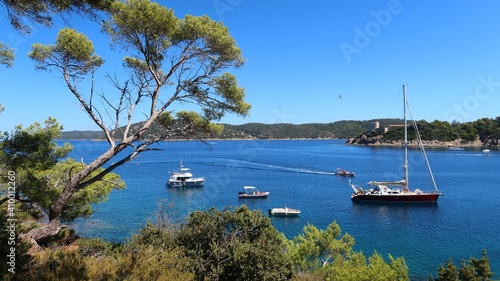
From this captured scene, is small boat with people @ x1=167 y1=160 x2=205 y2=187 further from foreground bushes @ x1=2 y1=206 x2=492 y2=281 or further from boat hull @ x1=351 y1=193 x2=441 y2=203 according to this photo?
foreground bushes @ x1=2 y1=206 x2=492 y2=281

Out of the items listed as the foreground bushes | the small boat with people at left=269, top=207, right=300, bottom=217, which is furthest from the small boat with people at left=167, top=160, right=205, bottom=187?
the foreground bushes

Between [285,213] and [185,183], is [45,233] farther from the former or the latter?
[185,183]

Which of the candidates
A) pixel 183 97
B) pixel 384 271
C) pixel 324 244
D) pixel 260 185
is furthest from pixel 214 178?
pixel 183 97

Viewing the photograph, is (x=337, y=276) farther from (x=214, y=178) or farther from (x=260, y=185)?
(x=214, y=178)

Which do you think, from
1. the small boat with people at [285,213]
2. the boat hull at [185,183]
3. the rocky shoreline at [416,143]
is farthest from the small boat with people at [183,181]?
the rocky shoreline at [416,143]

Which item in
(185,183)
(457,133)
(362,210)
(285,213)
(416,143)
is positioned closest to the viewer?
(285,213)

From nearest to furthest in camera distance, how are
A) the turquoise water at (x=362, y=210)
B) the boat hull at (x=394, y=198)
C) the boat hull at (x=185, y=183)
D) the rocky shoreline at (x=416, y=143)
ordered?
the turquoise water at (x=362, y=210) < the boat hull at (x=394, y=198) < the boat hull at (x=185, y=183) < the rocky shoreline at (x=416, y=143)

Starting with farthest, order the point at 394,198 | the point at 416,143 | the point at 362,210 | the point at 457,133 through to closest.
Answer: the point at 416,143 → the point at 457,133 → the point at 394,198 → the point at 362,210

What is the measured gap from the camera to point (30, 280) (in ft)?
16.8

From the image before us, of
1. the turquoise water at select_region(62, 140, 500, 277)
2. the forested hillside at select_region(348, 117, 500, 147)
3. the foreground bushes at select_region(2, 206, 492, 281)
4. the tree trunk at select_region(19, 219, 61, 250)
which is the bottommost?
the turquoise water at select_region(62, 140, 500, 277)

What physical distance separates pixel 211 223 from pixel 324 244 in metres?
9.01

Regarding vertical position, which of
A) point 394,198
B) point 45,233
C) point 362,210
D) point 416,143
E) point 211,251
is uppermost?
point 45,233

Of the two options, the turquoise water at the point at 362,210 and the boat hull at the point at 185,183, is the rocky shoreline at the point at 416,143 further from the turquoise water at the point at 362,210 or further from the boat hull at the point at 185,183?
the boat hull at the point at 185,183

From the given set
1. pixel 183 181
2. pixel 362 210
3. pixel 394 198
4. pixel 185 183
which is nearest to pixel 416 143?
pixel 394 198
